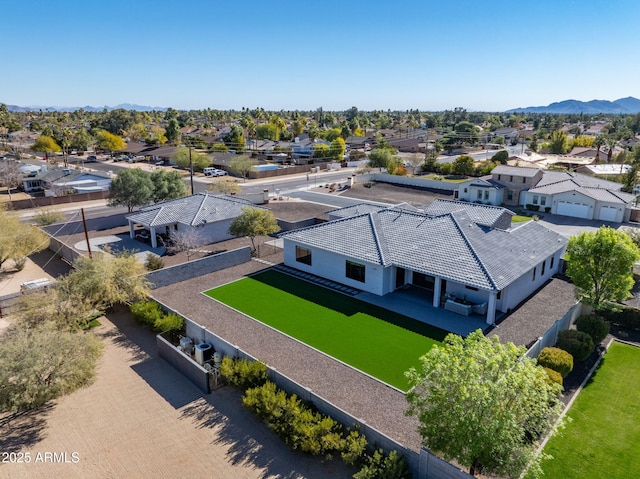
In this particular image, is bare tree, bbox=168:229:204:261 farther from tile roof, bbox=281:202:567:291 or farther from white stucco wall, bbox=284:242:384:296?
tile roof, bbox=281:202:567:291

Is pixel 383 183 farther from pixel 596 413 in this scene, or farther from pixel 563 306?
pixel 596 413

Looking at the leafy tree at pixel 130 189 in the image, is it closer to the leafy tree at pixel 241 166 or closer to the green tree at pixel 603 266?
the leafy tree at pixel 241 166

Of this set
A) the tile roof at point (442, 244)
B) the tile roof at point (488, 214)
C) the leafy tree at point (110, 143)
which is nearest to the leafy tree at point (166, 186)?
the tile roof at point (442, 244)

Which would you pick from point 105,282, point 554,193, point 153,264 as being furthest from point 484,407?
point 554,193

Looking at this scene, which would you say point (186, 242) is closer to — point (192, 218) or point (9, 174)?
point (192, 218)

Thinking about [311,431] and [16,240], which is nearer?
[311,431]

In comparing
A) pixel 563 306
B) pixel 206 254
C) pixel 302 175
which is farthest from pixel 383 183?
pixel 563 306

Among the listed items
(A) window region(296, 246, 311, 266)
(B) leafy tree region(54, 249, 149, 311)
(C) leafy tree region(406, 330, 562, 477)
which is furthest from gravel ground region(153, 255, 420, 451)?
(A) window region(296, 246, 311, 266)
